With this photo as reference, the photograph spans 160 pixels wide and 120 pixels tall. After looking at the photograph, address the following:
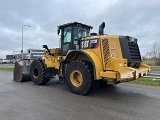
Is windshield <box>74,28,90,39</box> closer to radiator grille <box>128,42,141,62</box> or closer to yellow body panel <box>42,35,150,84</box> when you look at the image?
yellow body panel <box>42,35,150,84</box>

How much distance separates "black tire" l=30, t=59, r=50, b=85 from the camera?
1001cm

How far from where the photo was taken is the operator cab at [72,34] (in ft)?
29.1

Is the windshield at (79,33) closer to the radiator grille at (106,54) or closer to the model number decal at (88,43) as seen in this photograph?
the model number decal at (88,43)

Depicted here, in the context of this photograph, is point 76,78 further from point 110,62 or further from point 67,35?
point 67,35

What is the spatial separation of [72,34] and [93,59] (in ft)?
7.52

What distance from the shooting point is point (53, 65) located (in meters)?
9.88

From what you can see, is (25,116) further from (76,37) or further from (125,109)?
(76,37)

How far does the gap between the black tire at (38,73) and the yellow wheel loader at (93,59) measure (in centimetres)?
11

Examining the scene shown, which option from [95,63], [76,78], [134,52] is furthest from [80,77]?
[134,52]

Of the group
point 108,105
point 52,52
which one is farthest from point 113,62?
point 52,52

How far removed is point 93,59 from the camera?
7191 mm

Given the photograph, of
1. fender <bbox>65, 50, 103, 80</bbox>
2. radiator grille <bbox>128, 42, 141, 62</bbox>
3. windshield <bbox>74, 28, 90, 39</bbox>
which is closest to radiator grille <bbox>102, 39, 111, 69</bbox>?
fender <bbox>65, 50, 103, 80</bbox>

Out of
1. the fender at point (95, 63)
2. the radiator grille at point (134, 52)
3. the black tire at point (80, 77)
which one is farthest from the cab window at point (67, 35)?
the radiator grille at point (134, 52)

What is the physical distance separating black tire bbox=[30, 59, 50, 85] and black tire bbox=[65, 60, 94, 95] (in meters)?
2.19
